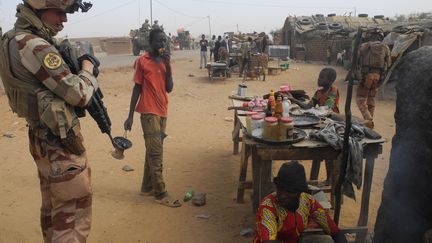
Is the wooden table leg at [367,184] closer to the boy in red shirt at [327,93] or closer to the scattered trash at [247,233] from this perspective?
the scattered trash at [247,233]

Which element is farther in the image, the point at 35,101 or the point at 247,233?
the point at 247,233

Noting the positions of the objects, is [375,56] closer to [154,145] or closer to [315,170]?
[315,170]

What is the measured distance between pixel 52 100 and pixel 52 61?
23cm

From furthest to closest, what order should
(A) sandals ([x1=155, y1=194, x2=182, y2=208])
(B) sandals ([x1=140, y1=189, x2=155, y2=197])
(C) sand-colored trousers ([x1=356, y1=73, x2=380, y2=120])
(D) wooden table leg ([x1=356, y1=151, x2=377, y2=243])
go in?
(C) sand-colored trousers ([x1=356, y1=73, x2=380, y2=120]) → (B) sandals ([x1=140, y1=189, x2=155, y2=197]) → (A) sandals ([x1=155, y1=194, x2=182, y2=208]) → (D) wooden table leg ([x1=356, y1=151, x2=377, y2=243])

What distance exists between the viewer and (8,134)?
704 centimetres

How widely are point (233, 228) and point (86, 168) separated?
187 centimetres

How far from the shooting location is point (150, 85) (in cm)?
402

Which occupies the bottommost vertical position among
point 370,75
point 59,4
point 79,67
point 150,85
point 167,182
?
point 167,182

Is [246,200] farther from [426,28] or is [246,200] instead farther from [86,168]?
[426,28]

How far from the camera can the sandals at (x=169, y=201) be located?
166 inches

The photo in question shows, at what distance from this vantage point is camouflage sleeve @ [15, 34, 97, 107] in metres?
2.09

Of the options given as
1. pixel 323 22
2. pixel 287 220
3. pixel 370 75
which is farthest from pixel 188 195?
pixel 323 22

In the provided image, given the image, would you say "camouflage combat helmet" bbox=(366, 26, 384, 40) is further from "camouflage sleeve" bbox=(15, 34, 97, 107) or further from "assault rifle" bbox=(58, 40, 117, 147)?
"camouflage sleeve" bbox=(15, 34, 97, 107)

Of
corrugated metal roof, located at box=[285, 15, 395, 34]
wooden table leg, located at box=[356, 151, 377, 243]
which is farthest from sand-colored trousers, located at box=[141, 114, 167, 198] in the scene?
corrugated metal roof, located at box=[285, 15, 395, 34]
